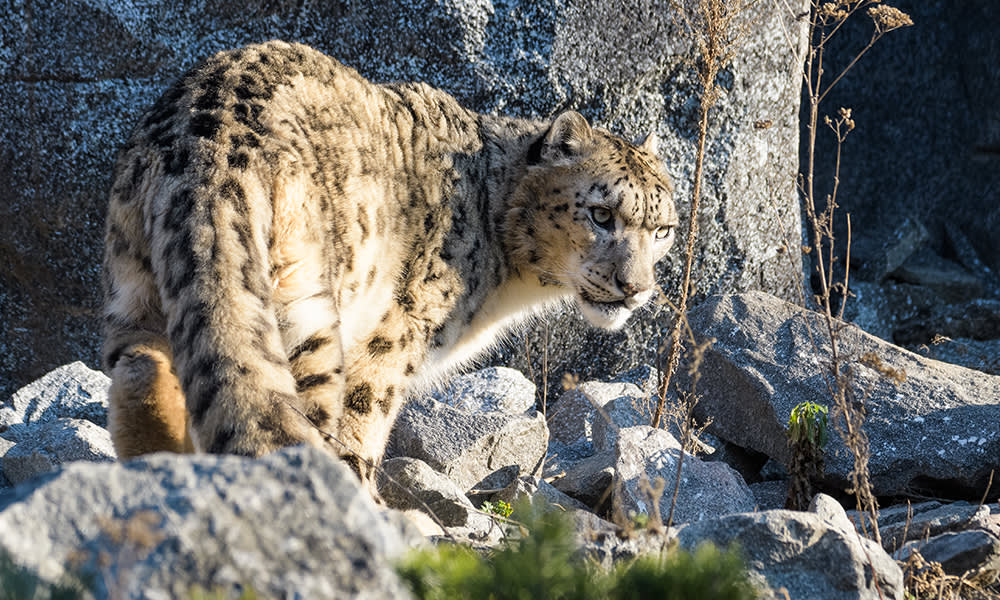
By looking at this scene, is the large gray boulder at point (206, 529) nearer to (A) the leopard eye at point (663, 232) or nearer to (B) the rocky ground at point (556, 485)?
(B) the rocky ground at point (556, 485)

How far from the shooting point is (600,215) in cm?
482

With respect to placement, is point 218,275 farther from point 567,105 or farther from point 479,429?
point 567,105

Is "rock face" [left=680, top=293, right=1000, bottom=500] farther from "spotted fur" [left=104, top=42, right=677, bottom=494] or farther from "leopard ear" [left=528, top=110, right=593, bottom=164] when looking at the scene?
"leopard ear" [left=528, top=110, right=593, bottom=164]

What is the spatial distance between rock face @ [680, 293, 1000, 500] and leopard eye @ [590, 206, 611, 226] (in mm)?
1046

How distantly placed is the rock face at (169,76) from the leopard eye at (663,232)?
1279mm

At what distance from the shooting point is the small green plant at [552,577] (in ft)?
6.07

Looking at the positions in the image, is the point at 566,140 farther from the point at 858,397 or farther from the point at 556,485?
the point at 858,397

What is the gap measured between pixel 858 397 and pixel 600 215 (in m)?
1.66

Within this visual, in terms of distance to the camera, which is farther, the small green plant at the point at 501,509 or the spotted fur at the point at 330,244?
the small green plant at the point at 501,509

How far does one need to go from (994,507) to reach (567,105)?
11.7ft

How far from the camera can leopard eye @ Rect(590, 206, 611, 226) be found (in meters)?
4.81

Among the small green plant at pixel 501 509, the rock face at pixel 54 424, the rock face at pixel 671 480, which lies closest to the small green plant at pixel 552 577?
the rock face at pixel 671 480

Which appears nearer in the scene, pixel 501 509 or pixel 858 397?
pixel 501 509

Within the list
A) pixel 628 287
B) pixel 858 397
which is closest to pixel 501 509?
pixel 628 287
